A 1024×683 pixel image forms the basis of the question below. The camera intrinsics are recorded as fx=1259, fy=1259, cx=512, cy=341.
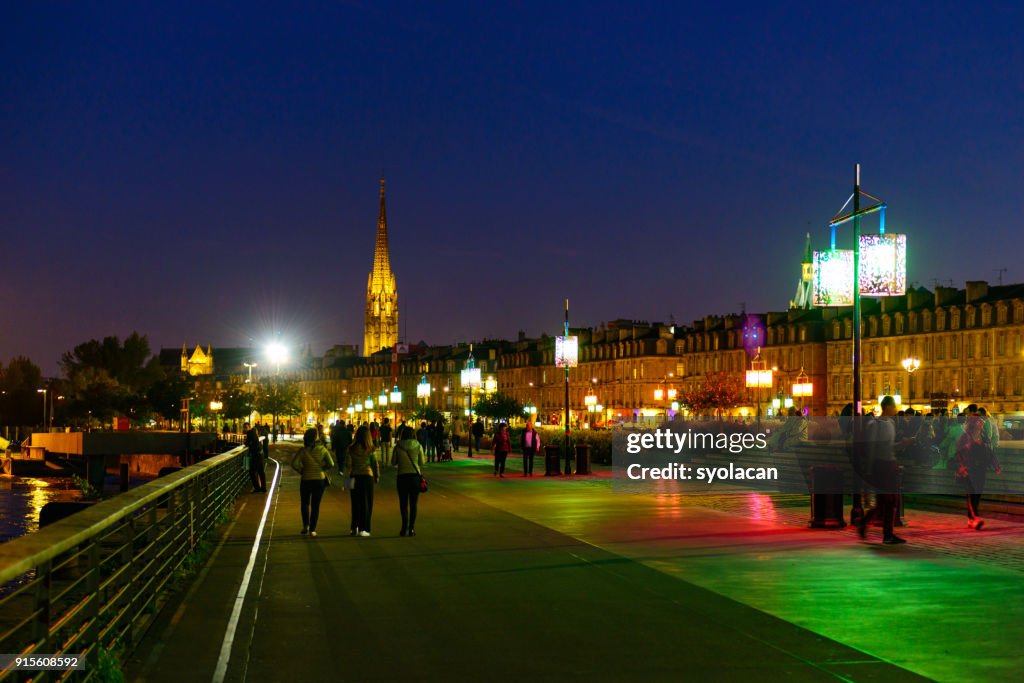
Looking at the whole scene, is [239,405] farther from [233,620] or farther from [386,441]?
[233,620]

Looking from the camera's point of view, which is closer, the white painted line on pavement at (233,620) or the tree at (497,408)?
the white painted line on pavement at (233,620)

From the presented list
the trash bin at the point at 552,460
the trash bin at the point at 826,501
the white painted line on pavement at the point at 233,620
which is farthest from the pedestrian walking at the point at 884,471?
the trash bin at the point at 552,460

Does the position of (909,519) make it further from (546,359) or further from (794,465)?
(546,359)

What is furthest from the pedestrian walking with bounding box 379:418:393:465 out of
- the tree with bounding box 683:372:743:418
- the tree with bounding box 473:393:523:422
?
the tree with bounding box 683:372:743:418

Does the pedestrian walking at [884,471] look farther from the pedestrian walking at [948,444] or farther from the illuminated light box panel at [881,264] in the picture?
the pedestrian walking at [948,444]

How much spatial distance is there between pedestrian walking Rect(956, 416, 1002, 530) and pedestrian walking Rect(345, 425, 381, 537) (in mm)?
9715

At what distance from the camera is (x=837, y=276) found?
93.6ft

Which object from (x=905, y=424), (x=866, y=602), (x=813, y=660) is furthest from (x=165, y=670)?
(x=905, y=424)

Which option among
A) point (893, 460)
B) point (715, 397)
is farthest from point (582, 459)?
point (715, 397)

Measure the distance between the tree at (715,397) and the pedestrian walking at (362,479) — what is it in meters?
87.9

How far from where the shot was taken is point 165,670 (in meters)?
9.34

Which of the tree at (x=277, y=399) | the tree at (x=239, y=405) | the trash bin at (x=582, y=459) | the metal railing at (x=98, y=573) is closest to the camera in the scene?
the metal railing at (x=98, y=573)

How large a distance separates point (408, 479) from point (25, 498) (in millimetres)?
34065

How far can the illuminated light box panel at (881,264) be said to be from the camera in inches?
1081
